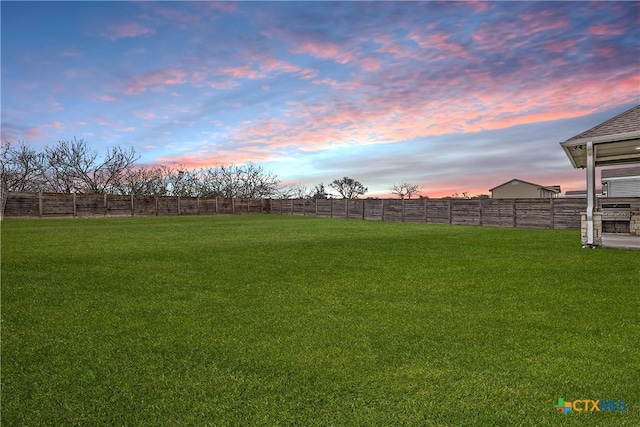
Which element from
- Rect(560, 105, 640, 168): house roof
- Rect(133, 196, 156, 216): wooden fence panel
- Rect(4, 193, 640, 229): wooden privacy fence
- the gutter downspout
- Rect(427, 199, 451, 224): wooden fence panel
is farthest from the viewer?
Rect(133, 196, 156, 216): wooden fence panel

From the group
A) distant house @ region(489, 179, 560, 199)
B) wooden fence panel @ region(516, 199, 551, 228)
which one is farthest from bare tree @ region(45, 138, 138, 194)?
distant house @ region(489, 179, 560, 199)

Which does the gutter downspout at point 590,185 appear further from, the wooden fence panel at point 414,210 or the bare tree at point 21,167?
the bare tree at point 21,167

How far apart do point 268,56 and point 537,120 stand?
10.3 metres

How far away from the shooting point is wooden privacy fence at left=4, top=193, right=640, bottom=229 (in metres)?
18.7

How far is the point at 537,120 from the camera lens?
15.4 m

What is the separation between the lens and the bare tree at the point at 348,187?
2041 inches

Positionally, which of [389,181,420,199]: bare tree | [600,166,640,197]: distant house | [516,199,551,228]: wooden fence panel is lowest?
[516,199,551,228]: wooden fence panel

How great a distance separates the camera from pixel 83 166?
34.3 metres

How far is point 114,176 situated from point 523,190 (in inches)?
1616

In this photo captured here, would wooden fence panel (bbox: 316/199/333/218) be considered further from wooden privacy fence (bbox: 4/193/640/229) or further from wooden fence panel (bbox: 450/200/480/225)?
wooden fence panel (bbox: 450/200/480/225)

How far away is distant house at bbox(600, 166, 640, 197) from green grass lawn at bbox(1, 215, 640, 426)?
78.2 feet

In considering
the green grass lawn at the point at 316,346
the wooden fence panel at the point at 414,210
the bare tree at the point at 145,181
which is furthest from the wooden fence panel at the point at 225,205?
the green grass lawn at the point at 316,346

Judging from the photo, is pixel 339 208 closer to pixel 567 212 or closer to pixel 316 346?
pixel 567 212

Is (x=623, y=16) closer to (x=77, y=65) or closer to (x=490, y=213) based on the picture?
(x=490, y=213)
